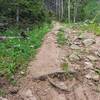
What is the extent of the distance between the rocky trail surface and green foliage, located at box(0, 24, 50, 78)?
0.91ft

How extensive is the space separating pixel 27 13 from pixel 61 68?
7.21m

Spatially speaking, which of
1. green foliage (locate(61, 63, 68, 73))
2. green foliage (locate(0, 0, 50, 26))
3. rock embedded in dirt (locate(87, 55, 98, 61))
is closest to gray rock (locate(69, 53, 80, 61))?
rock embedded in dirt (locate(87, 55, 98, 61))

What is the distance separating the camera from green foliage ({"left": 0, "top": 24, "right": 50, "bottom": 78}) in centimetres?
700

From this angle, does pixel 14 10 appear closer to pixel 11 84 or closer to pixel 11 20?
pixel 11 20

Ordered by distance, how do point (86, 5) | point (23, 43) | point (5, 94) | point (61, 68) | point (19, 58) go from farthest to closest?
1. point (86, 5)
2. point (23, 43)
3. point (19, 58)
4. point (61, 68)
5. point (5, 94)

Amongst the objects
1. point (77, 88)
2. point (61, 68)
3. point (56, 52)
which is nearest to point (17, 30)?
point (56, 52)

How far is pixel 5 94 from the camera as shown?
5.90m

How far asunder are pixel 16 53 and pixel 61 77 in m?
1.98

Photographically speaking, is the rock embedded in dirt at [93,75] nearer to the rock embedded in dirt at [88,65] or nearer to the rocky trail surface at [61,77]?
the rocky trail surface at [61,77]

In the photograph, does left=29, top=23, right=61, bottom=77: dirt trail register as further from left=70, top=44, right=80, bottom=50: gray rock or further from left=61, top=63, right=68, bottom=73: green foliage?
left=70, top=44, right=80, bottom=50: gray rock

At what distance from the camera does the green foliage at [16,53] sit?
7.00 metres

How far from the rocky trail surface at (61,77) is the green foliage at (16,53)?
278mm

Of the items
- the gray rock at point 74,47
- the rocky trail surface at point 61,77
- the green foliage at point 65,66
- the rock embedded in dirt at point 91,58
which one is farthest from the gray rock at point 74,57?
the gray rock at point 74,47

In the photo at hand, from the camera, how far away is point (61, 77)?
660cm
